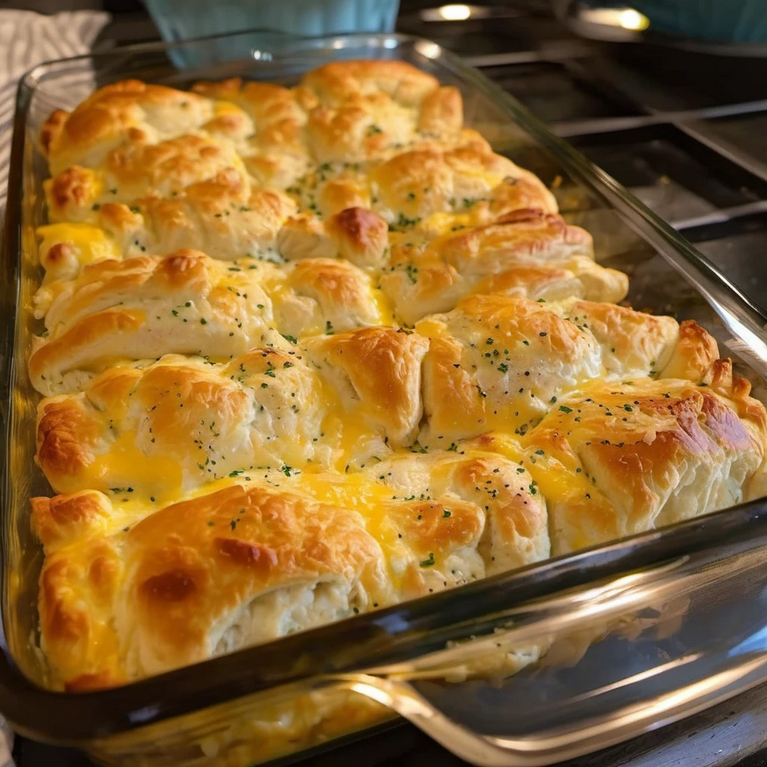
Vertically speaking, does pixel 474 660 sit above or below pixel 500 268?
below

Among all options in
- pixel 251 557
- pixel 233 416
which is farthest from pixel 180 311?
pixel 251 557

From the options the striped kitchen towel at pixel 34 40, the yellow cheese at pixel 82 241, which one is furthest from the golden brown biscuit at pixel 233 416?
the striped kitchen towel at pixel 34 40

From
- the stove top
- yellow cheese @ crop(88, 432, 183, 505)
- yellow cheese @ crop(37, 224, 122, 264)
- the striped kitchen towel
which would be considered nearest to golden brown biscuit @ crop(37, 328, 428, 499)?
yellow cheese @ crop(88, 432, 183, 505)

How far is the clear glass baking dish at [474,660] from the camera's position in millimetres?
868

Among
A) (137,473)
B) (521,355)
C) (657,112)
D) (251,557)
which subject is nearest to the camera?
(251,557)

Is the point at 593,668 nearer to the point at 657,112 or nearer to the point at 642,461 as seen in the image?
the point at 642,461

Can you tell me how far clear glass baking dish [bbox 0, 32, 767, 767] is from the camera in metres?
0.87

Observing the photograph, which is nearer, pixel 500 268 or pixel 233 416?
pixel 233 416

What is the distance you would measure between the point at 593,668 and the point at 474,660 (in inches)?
8.4

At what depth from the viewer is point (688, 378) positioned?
58.1 inches

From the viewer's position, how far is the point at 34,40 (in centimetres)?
258

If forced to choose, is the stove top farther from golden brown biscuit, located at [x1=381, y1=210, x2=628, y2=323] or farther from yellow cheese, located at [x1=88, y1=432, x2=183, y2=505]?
yellow cheese, located at [x1=88, y1=432, x2=183, y2=505]

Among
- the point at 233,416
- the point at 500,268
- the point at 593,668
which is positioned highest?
the point at 500,268

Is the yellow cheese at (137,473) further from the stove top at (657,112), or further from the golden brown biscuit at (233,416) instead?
the stove top at (657,112)
